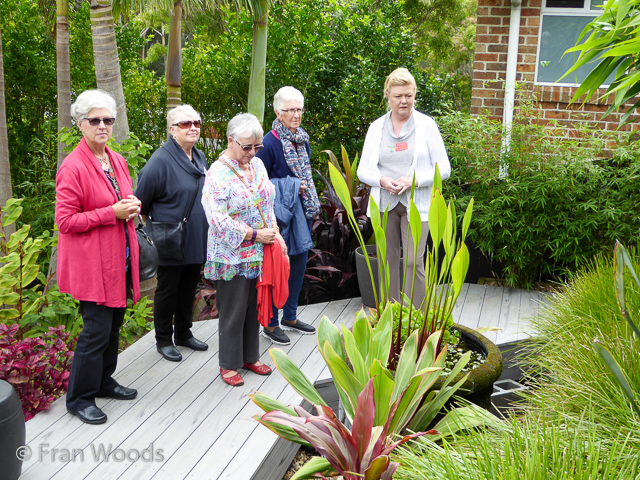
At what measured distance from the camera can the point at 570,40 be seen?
5.83m

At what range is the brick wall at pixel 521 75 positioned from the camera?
574 cm

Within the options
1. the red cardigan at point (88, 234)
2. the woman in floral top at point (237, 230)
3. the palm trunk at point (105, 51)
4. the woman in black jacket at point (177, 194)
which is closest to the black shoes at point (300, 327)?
the woman in floral top at point (237, 230)

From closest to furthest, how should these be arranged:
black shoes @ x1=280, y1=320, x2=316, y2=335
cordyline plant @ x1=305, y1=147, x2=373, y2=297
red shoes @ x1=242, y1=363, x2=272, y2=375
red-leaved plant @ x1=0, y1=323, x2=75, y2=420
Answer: red-leaved plant @ x1=0, y1=323, x2=75, y2=420 < red shoes @ x1=242, y1=363, x2=272, y2=375 < black shoes @ x1=280, y1=320, x2=316, y2=335 < cordyline plant @ x1=305, y1=147, x2=373, y2=297

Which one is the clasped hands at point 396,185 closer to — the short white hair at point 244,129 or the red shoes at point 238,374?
the short white hair at point 244,129

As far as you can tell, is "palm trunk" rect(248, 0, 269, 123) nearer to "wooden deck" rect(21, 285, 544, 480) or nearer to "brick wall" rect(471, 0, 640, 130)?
"brick wall" rect(471, 0, 640, 130)

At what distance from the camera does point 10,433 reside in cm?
239

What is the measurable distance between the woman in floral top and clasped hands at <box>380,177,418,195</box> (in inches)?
33.6

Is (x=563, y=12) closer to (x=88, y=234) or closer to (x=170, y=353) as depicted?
(x=170, y=353)

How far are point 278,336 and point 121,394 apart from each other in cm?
117

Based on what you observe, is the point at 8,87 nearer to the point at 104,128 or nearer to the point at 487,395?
the point at 104,128

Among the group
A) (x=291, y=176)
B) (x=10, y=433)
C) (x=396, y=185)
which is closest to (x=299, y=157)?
(x=291, y=176)

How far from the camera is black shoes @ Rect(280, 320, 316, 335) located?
4.26 meters

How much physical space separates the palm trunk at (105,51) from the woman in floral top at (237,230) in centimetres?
222

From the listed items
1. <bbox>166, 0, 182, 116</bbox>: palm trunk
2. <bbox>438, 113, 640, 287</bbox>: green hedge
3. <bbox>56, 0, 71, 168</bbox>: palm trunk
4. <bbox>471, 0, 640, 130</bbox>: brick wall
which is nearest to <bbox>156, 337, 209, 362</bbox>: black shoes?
<bbox>438, 113, 640, 287</bbox>: green hedge
